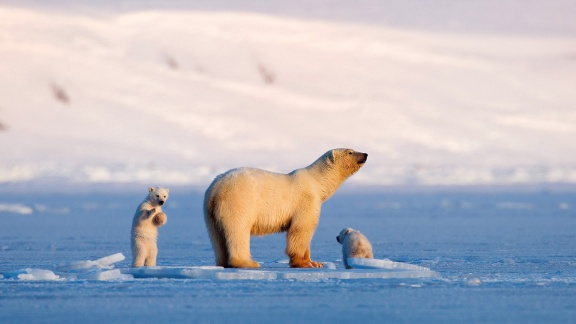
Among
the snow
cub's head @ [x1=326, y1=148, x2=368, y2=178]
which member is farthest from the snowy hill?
cub's head @ [x1=326, y1=148, x2=368, y2=178]

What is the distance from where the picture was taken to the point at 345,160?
1001cm

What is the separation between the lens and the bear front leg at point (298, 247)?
30.9 ft

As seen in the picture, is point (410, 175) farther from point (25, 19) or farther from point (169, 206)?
point (25, 19)

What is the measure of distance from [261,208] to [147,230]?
1.03 metres

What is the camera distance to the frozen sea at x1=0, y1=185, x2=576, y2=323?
654cm

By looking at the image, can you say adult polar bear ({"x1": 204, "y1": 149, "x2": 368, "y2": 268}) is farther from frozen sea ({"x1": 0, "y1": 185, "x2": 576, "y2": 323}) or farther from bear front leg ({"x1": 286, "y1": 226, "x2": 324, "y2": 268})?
frozen sea ({"x1": 0, "y1": 185, "x2": 576, "y2": 323})

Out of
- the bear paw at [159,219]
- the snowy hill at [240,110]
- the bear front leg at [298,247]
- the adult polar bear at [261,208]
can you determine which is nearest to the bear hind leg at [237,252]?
the adult polar bear at [261,208]

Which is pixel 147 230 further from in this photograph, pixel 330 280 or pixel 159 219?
pixel 330 280

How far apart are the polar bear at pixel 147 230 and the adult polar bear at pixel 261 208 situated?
0.43 metres

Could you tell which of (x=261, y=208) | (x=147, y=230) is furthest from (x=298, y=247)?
(x=147, y=230)

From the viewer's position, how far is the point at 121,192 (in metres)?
31.8

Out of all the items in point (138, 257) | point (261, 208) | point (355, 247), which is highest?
point (261, 208)

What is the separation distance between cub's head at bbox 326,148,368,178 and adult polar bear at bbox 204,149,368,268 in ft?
0.26

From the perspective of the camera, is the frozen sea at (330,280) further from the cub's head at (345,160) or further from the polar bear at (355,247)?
the cub's head at (345,160)
